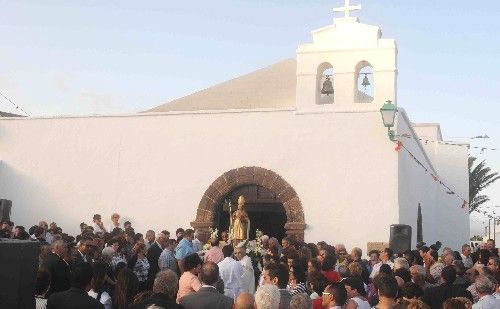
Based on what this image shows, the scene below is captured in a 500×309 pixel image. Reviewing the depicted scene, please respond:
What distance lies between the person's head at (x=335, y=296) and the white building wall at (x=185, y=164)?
27.6ft

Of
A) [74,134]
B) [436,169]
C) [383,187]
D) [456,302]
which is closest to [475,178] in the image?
[436,169]

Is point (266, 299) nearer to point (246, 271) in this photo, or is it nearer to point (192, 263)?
point (192, 263)

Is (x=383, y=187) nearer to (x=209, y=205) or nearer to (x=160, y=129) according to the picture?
(x=209, y=205)

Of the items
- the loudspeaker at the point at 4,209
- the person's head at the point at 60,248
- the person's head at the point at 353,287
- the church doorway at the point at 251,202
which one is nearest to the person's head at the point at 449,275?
the person's head at the point at 353,287

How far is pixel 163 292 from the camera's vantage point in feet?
16.0

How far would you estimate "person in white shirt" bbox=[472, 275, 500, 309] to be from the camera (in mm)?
5957

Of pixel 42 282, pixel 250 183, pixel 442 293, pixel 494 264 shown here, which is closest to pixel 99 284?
pixel 42 282

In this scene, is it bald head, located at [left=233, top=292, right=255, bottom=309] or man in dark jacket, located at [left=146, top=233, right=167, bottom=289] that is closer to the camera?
bald head, located at [left=233, top=292, right=255, bottom=309]

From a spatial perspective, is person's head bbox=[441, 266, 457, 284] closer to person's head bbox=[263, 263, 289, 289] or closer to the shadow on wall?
person's head bbox=[263, 263, 289, 289]

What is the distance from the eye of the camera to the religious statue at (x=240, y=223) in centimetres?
1334

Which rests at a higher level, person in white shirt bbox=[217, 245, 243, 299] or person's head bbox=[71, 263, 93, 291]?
person's head bbox=[71, 263, 93, 291]

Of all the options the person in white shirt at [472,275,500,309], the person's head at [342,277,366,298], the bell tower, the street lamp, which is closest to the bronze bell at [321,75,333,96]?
the bell tower

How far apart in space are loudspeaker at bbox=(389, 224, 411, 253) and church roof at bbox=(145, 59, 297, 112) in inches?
220

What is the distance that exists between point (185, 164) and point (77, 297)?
10.2 metres
